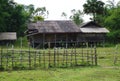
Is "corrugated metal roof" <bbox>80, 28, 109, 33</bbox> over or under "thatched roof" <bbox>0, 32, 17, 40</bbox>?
over

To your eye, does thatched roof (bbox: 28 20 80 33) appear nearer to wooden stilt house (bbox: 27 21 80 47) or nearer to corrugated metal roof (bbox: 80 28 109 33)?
wooden stilt house (bbox: 27 21 80 47)

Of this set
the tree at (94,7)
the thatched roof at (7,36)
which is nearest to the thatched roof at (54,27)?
the thatched roof at (7,36)

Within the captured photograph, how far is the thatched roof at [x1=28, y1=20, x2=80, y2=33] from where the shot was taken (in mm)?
52094

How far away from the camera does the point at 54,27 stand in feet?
175

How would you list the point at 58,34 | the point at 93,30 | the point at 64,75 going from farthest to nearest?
1. the point at 93,30
2. the point at 58,34
3. the point at 64,75

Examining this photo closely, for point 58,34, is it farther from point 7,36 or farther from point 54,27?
point 7,36

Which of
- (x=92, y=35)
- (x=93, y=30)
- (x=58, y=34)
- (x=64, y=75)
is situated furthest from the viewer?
(x=93, y=30)

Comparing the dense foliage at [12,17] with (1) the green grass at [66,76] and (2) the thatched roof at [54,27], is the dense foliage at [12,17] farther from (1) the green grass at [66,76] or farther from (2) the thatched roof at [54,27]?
(1) the green grass at [66,76]

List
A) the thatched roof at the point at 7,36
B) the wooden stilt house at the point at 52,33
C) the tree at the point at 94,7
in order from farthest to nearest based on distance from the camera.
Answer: the tree at the point at 94,7
the thatched roof at the point at 7,36
the wooden stilt house at the point at 52,33

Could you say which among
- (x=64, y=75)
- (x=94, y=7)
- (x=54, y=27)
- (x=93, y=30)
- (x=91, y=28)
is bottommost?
(x=64, y=75)

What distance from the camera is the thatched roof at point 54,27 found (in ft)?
171

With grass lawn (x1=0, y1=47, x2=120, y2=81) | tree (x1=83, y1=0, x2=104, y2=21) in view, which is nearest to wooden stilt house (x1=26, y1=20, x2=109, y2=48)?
tree (x1=83, y1=0, x2=104, y2=21)

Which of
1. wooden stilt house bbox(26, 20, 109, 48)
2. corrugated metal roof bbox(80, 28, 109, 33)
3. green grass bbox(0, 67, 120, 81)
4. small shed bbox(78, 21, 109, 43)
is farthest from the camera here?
corrugated metal roof bbox(80, 28, 109, 33)

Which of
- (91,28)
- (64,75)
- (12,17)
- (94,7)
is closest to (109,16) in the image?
(91,28)
